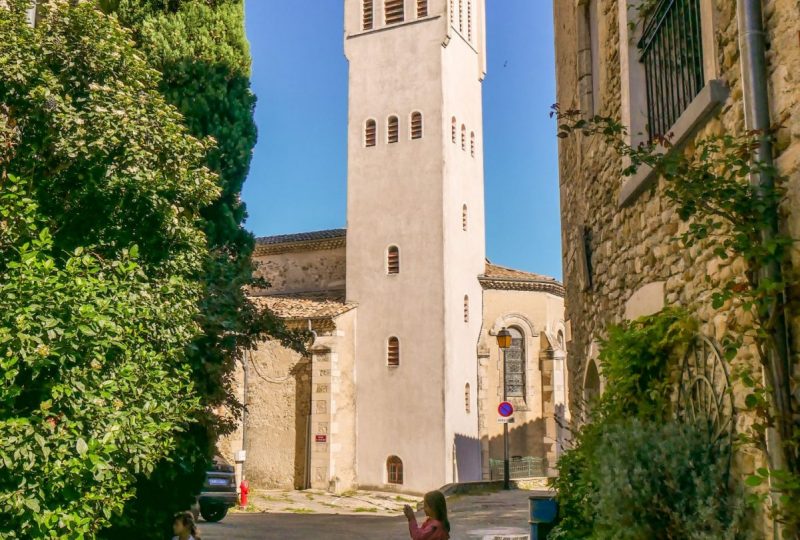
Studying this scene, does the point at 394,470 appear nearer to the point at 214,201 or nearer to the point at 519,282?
the point at 519,282

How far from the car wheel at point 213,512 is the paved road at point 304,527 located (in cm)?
17

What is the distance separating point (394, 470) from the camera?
85.0 feet

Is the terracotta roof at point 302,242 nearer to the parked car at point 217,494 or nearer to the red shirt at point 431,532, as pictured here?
the parked car at point 217,494

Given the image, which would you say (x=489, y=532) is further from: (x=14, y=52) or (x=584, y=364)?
(x=14, y=52)

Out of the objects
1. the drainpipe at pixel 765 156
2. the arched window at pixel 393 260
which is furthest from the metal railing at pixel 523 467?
the drainpipe at pixel 765 156

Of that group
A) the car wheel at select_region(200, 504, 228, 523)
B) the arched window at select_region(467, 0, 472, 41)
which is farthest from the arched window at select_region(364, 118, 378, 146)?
the car wheel at select_region(200, 504, 228, 523)

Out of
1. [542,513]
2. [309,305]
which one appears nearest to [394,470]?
[309,305]

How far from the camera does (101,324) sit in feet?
17.2

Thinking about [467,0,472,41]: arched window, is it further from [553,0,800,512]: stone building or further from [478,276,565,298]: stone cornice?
[553,0,800,512]: stone building

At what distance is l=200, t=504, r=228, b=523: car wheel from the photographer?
16125 mm

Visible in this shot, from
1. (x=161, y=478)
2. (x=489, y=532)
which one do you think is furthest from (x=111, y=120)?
(x=489, y=532)

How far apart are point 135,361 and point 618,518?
3.61 m

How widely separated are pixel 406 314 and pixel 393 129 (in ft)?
21.6

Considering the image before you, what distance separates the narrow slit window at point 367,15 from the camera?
29.7 m
